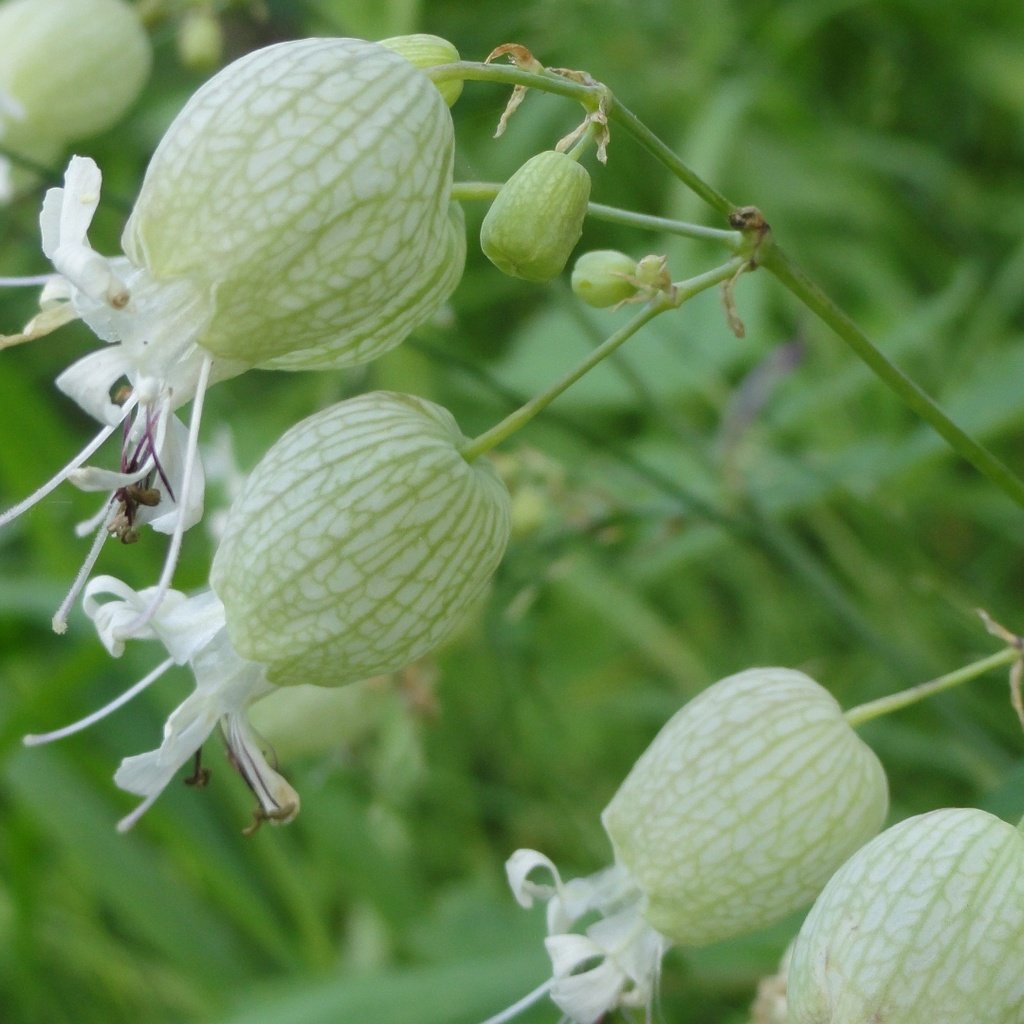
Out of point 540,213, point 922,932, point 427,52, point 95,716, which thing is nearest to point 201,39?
point 427,52

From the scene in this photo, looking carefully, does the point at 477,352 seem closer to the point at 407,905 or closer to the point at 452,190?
the point at 407,905

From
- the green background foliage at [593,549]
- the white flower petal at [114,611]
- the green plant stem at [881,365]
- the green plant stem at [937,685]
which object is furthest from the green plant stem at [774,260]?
the green background foliage at [593,549]

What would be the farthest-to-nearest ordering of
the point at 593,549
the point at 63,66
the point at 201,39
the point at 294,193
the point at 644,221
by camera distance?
the point at 593,549 < the point at 201,39 < the point at 63,66 < the point at 644,221 < the point at 294,193

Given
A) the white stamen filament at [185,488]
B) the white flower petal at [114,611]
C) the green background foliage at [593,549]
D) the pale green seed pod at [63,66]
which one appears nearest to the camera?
the white stamen filament at [185,488]

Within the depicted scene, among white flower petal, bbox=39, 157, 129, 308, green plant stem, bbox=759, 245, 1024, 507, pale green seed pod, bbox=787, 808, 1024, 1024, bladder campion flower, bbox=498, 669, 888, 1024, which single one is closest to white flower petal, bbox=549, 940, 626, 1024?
bladder campion flower, bbox=498, 669, 888, 1024

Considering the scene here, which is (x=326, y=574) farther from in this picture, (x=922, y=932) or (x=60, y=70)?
(x=60, y=70)

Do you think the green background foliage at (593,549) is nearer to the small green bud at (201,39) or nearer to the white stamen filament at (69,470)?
the small green bud at (201,39)

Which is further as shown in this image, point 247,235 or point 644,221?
point 644,221

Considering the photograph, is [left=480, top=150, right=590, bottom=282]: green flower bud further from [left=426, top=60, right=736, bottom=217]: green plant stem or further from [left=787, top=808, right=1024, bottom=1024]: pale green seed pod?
[left=787, top=808, right=1024, bottom=1024]: pale green seed pod
